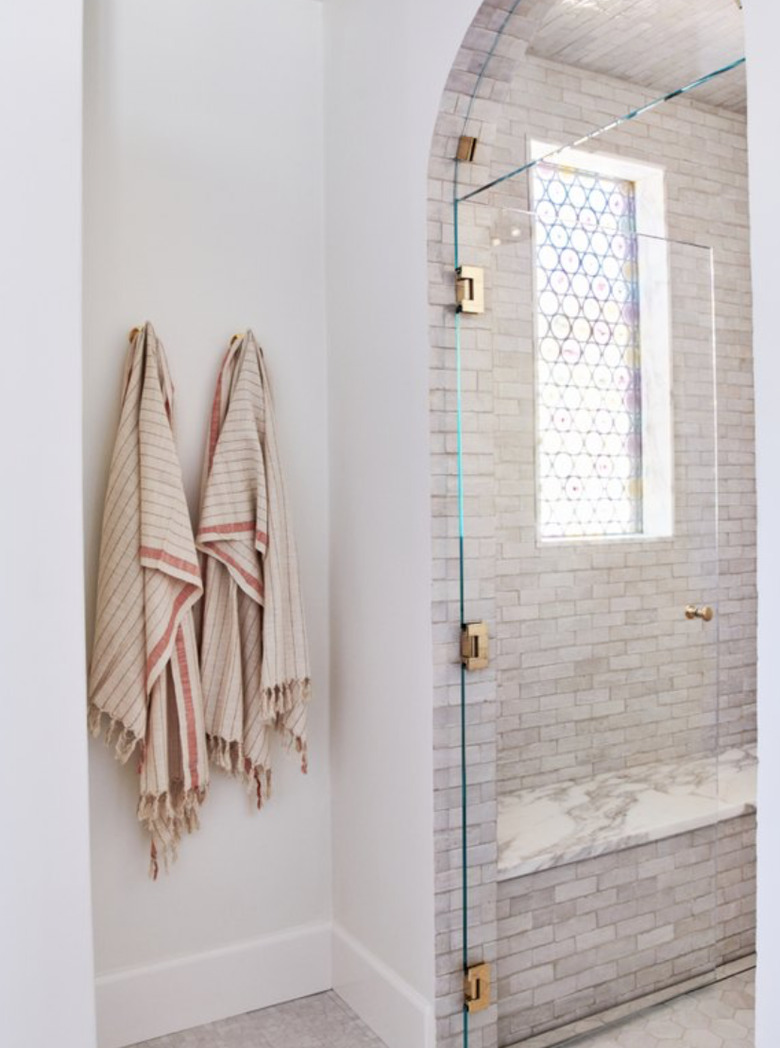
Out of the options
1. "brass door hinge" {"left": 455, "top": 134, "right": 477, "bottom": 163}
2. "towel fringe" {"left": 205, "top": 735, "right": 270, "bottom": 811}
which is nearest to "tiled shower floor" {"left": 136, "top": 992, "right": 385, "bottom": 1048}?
"towel fringe" {"left": 205, "top": 735, "right": 270, "bottom": 811}

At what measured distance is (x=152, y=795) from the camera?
2.14 m

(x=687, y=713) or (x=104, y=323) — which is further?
(x=104, y=323)

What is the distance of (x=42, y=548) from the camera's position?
1721mm

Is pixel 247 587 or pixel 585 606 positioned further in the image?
pixel 247 587

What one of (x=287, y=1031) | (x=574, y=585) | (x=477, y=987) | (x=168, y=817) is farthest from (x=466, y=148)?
(x=287, y=1031)

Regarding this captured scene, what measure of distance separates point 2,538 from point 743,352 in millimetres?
1419

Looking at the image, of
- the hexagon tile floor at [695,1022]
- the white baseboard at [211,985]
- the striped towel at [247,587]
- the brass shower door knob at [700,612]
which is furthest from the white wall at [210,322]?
the brass shower door knob at [700,612]

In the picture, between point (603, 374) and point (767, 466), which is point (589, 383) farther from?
point (767, 466)

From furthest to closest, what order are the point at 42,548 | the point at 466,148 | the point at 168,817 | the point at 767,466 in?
1. the point at 168,817
2. the point at 466,148
3. the point at 42,548
4. the point at 767,466

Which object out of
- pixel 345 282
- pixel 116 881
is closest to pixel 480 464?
pixel 345 282

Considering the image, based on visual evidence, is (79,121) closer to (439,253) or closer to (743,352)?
(439,253)

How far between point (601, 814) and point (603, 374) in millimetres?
956

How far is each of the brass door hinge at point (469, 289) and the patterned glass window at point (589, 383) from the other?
5.0 inches

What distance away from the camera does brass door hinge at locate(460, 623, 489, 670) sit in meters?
2.06
